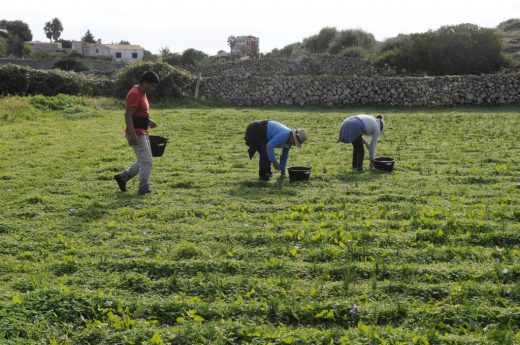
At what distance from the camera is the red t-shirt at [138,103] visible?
28.6 feet

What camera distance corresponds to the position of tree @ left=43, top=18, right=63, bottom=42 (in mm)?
130625

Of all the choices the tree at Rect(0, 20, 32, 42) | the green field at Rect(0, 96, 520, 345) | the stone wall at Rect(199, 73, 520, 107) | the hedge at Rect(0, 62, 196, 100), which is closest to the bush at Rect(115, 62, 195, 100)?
the hedge at Rect(0, 62, 196, 100)

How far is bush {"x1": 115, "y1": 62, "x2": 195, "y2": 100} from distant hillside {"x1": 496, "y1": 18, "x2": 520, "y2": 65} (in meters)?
21.0

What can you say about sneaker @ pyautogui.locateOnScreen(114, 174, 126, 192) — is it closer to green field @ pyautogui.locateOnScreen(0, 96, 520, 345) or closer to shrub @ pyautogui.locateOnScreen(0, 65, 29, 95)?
green field @ pyautogui.locateOnScreen(0, 96, 520, 345)

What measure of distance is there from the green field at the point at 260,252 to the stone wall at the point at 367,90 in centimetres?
1472

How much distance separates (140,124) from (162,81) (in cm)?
1945

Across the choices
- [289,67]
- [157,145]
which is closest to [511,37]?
[289,67]

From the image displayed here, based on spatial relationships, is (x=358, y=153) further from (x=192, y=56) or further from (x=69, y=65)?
(x=69, y=65)

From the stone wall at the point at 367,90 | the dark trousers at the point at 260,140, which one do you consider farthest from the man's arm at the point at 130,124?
the stone wall at the point at 367,90

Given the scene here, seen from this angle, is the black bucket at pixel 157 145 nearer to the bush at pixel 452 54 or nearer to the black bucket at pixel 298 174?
the black bucket at pixel 298 174

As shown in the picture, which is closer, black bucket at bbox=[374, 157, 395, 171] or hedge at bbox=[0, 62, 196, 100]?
black bucket at bbox=[374, 157, 395, 171]

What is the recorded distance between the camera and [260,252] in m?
6.43

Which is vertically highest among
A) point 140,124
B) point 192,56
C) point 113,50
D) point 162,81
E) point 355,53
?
point 113,50

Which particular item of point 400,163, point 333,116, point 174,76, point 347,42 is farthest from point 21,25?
point 400,163
